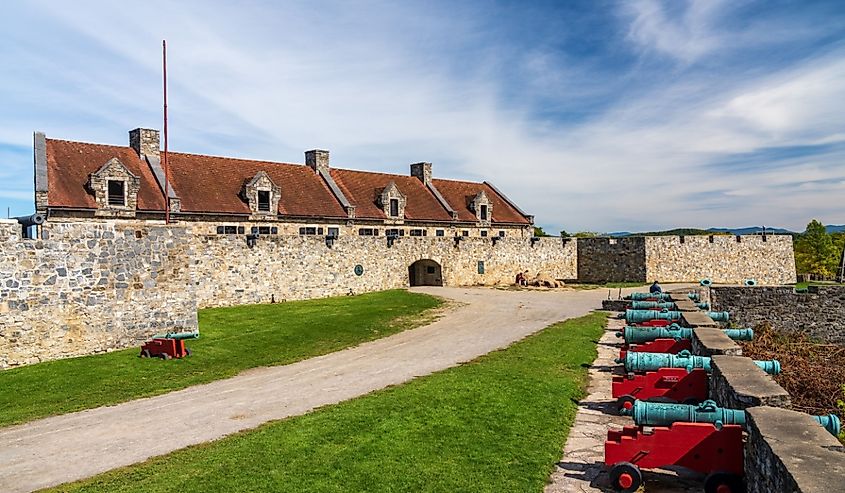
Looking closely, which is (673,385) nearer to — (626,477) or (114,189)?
(626,477)

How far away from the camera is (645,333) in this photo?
35.5 feet

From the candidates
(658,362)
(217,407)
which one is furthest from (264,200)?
(658,362)

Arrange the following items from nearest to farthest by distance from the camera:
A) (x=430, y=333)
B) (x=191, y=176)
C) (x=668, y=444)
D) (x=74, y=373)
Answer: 1. (x=668, y=444)
2. (x=74, y=373)
3. (x=430, y=333)
4. (x=191, y=176)


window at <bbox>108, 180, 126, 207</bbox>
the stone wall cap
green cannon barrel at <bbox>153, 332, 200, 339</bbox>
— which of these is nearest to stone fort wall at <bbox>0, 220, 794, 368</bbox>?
green cannon barrel at <bbox>153, 332, 200, 339</bbox>

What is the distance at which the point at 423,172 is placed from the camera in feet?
132

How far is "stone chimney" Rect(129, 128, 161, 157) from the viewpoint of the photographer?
95.0ft

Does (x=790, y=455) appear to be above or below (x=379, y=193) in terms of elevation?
below

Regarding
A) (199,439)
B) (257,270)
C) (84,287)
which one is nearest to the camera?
(199,439)

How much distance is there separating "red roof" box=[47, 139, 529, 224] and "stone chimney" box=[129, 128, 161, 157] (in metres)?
0.44

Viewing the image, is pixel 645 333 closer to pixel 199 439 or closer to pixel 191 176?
pixel 199 439

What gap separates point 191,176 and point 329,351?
1740 cm

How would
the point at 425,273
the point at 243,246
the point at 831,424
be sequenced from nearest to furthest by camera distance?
the point at 831,424 → the point at 243,246 → the point at 425,273

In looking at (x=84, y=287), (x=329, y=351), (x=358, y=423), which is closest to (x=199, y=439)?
(x=358, y=423)

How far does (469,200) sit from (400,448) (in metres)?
33.5
